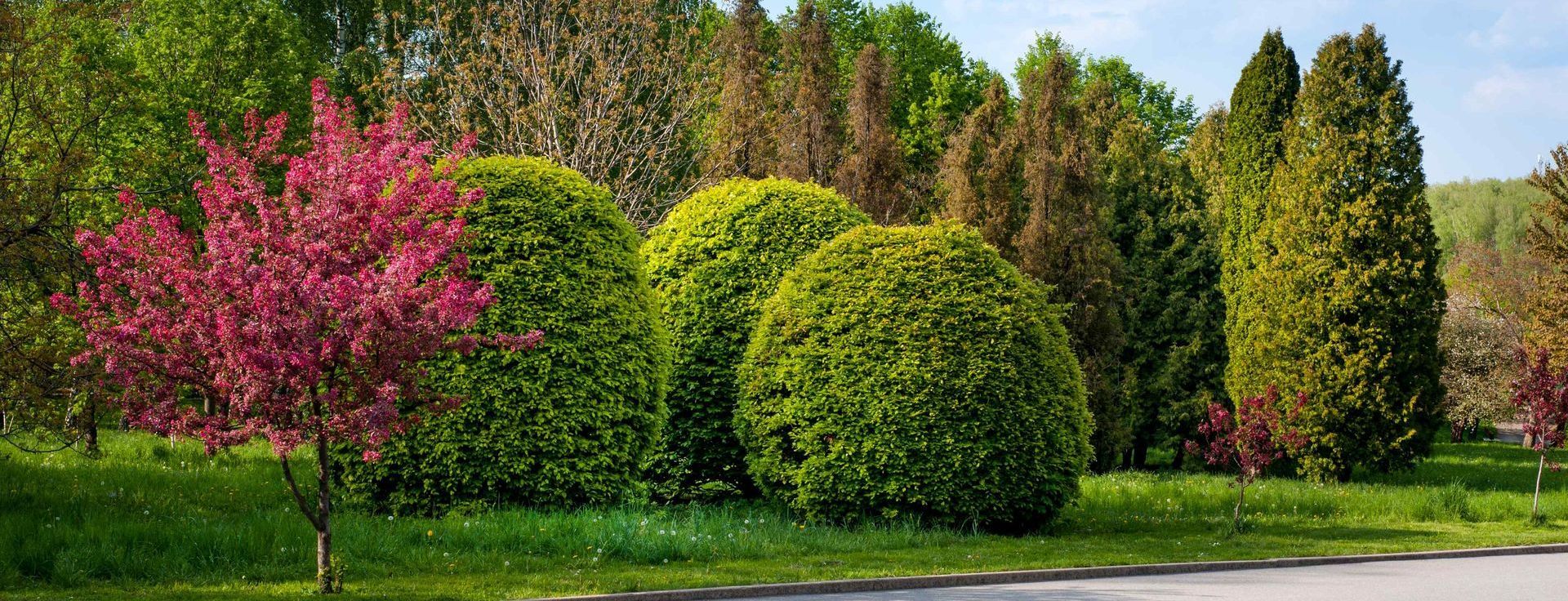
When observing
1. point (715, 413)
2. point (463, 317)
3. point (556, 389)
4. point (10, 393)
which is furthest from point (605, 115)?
point (463, 317)

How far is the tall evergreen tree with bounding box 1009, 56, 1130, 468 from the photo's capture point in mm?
27438

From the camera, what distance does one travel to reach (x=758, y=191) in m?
16.5

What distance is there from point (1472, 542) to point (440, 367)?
1254 centimetres

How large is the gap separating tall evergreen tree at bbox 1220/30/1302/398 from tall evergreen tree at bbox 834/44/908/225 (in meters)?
8.10

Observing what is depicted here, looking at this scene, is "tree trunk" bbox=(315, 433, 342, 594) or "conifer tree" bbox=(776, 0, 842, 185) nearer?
"tree trunk" bbox=(315, 433, 342, 594)

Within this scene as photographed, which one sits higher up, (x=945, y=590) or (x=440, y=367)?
(x=440, y=367)

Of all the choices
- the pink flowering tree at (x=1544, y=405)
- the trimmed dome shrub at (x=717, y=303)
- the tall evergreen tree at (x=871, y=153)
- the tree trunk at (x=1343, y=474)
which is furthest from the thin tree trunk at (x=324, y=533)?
the tree trunk at (x=1343, y=474)

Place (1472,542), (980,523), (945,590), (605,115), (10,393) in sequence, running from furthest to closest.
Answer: (605,115), (1472,542), (980,523), (10,393), (945,590)

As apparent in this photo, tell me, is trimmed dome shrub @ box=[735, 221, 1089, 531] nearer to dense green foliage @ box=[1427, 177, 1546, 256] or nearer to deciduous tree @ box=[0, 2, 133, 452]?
deciduous tree @ box=[0, 2, 133, 452]

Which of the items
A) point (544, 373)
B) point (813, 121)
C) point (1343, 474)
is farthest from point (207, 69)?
point (1343, 474)

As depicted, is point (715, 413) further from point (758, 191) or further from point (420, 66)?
point (420, 66)

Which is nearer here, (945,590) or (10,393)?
(945,590)

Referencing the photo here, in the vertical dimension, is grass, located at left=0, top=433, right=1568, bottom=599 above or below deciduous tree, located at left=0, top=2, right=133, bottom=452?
below

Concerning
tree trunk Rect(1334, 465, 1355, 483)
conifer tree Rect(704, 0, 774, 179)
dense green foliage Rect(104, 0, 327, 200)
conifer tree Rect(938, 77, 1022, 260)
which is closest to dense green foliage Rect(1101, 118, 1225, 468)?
conifer tree Rect(938, 77, 1022, 260)
